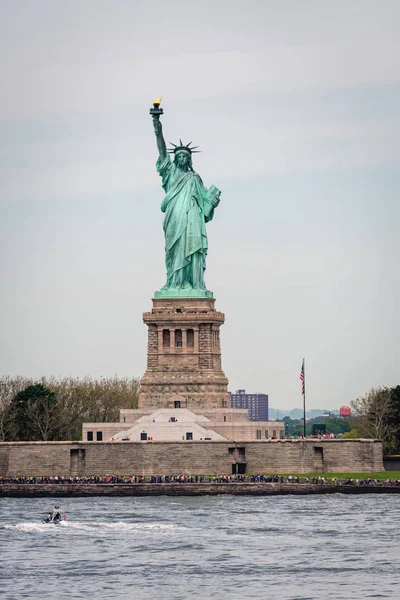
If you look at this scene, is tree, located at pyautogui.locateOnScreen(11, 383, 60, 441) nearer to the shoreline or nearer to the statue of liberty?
the statue of liberty

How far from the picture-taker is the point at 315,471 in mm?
104000

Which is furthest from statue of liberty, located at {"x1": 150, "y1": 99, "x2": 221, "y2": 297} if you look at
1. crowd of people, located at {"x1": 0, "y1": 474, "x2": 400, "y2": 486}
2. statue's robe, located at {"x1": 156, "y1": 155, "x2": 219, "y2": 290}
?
crowd of people, located at {"x1": 0, "y1": 474, "x2": 400, "y2": 486}

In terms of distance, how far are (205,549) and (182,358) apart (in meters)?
39.7

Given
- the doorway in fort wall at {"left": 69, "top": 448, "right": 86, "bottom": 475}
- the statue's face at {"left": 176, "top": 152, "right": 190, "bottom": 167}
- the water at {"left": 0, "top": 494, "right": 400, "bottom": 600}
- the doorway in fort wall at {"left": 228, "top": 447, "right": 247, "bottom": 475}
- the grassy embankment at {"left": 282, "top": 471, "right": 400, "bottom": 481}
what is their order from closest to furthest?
the water at {"left": 0, "top": 494, "right": 400, "bottom": 600}, the grassy embankment at {"left": 282, "top": 471, "right": 400, "bottom": 481}, the doorway in fort wall at {"left": 228, "top": 447, "right": 247, "bottom": 475}, the doorway in fort wall at {"left": 69, "top": 448, "right": 86, "bottom": 475}, the statue's face at {"left": 176, "top": 152, "right": 190, "bottom": 167}

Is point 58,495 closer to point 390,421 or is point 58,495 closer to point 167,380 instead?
point 167,380

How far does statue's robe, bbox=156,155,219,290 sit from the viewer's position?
11150 centimetres

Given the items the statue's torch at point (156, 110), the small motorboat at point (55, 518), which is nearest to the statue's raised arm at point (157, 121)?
the statue's torch at point (156, 110)

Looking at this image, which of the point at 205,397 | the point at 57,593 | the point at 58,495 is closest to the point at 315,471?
the point at 205,397

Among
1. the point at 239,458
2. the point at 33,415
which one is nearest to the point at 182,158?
the point at 239,458

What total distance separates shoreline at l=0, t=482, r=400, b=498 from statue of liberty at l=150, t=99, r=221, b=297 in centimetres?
1714

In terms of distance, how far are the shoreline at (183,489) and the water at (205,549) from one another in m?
3.50

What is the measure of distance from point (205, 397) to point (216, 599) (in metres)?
50.7

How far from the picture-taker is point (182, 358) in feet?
361

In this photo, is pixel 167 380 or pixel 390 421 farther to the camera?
pixel 390 421
